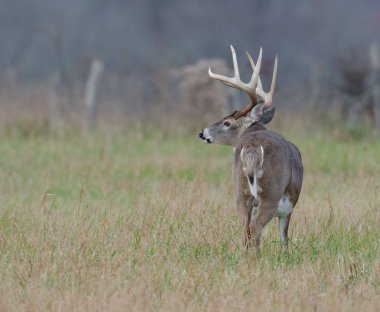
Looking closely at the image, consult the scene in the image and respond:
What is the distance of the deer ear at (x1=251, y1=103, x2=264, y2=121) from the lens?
9.32m

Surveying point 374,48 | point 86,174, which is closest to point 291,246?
point 86,174

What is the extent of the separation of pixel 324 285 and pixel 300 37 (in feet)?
126

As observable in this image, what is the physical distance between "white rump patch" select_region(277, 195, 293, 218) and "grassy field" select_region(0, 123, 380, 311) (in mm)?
233

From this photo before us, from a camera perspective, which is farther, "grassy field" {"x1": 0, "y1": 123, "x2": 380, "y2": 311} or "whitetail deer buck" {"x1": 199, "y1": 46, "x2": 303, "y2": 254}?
"whitetail deer buck" {"x1": 199, "y1": 46, "x2": 303, "y2": 254}

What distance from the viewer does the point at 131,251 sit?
754cm

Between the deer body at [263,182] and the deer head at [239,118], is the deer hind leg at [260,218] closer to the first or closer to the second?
the deer body at [263,182]

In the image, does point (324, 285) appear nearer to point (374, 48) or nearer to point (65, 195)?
point (65, 195)

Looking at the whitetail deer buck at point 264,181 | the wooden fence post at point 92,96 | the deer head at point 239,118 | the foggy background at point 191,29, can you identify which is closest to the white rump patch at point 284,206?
the whitetail deer buck at point 264,181

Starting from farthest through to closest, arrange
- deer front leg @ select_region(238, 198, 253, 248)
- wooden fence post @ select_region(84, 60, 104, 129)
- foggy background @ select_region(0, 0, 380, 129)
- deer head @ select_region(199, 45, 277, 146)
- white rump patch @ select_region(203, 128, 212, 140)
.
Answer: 1. foggy background @ select_region(0, 0, 380, 129)
2. wooden fence post @ select_region(84, 60, 104, 129)
3. white rump patch @ select_region(203, 128, 212, 140)
4. deer head @ select_region(199, 45, 277, 146)
5. deer front leg @ select_region(238, 198, 253, 248)

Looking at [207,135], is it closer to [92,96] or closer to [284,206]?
[284,206]

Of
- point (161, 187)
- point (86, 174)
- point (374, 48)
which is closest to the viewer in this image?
point (161, 187)

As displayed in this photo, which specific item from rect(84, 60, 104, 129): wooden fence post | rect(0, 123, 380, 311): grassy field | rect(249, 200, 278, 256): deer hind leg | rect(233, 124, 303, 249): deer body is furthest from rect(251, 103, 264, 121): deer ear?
rect(84, 60, 104, 129): wooden fence post

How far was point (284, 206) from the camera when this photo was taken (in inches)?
313

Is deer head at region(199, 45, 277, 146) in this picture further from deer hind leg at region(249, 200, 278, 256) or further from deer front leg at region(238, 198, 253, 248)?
deer hind leg at region(249, 200, 278, 256)
